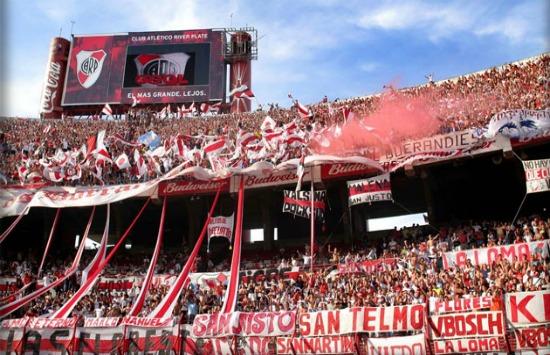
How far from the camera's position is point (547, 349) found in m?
12.7

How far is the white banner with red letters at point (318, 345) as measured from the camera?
50.8 ft

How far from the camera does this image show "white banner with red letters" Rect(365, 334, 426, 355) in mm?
14367

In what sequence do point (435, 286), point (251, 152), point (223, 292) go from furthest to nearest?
point (251, 152)
point (223, 292)
point (435, 286)

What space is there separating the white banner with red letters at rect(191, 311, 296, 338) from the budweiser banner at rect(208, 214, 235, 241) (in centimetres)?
692

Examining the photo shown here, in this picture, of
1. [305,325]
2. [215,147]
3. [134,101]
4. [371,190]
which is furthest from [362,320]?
[134,101]

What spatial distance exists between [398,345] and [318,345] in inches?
90.8

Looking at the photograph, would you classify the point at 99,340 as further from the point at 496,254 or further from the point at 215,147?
the point at 496,254

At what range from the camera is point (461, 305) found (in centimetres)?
1434

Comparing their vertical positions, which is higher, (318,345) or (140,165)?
(140,165)

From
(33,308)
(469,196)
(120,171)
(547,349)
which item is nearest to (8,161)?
(120,171)

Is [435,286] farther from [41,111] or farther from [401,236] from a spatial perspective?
[41,111]

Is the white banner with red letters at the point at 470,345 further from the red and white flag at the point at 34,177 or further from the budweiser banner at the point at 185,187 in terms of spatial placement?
the red and white flag at the point at 34,177

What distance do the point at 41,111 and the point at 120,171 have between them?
24.7 m

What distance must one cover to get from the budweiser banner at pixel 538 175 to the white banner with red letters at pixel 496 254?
192cm
